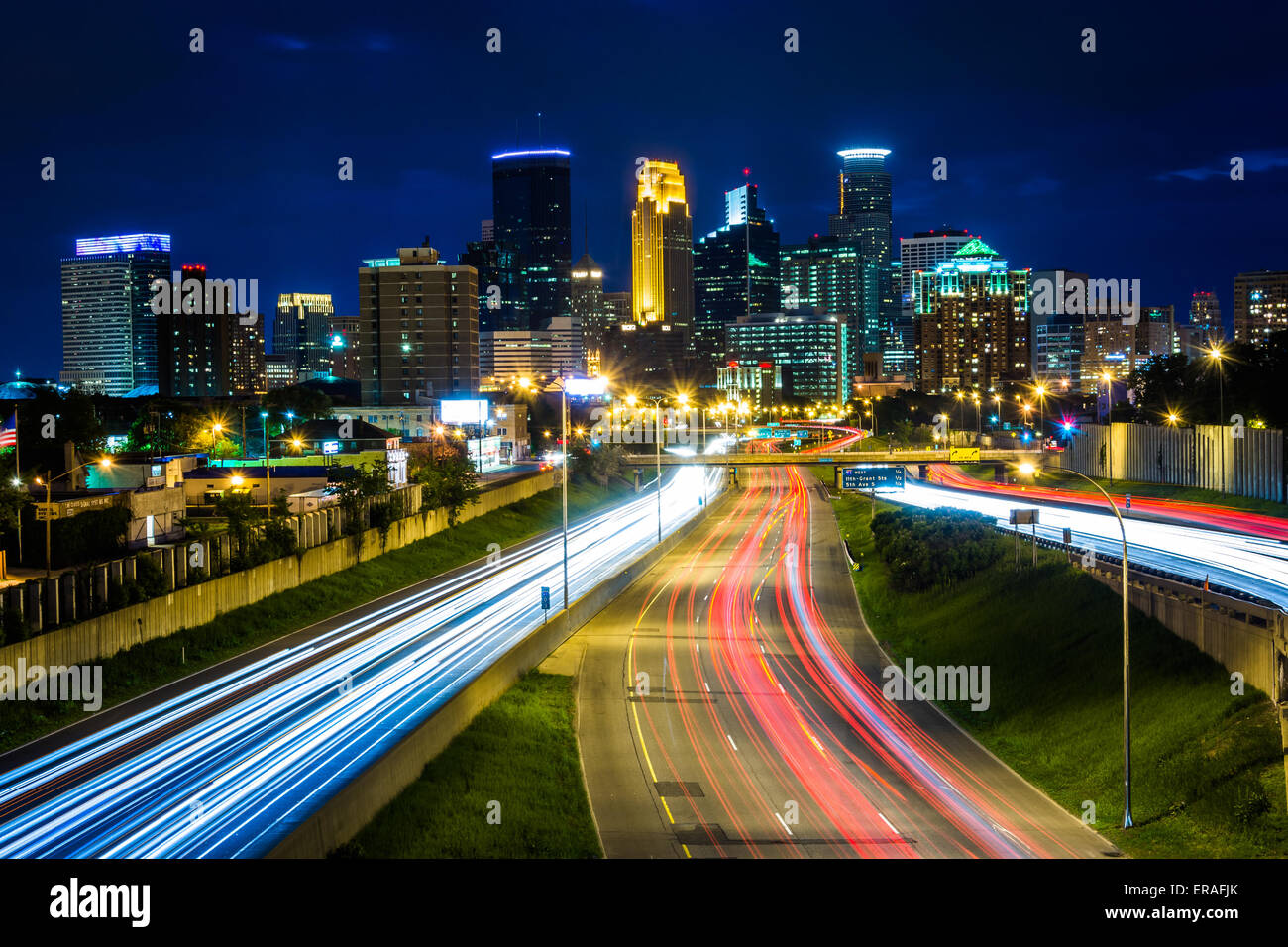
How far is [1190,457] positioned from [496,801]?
188 feet

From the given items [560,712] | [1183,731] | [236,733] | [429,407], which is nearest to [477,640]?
[560,712]

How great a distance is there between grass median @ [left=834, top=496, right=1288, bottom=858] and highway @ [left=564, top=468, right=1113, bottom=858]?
1258mm

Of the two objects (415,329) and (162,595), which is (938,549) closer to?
(162,595)

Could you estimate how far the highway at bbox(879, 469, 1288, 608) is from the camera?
3659cm

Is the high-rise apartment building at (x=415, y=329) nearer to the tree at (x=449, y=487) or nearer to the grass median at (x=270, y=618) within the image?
the grass median at (x=270, y=618)

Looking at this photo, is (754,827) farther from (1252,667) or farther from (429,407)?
(429,407)

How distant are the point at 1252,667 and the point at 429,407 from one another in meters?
134

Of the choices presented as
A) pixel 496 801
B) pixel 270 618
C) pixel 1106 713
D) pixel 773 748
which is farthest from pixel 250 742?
pixel 1106 713

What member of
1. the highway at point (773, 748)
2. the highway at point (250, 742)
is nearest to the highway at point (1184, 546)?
the highway at point (773, 748)

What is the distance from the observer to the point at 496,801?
24109 millimetres

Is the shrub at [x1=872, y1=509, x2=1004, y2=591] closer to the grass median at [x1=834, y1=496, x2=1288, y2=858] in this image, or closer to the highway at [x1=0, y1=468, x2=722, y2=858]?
the grass median at [x1=834, y1=496, x2=1288, y2=858]

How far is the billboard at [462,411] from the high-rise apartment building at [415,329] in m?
44.9

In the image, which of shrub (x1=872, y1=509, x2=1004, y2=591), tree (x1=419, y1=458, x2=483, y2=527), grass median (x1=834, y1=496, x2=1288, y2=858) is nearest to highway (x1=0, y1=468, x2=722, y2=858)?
grass median (x1=834, y1=496, x2=1288, y2=858)
